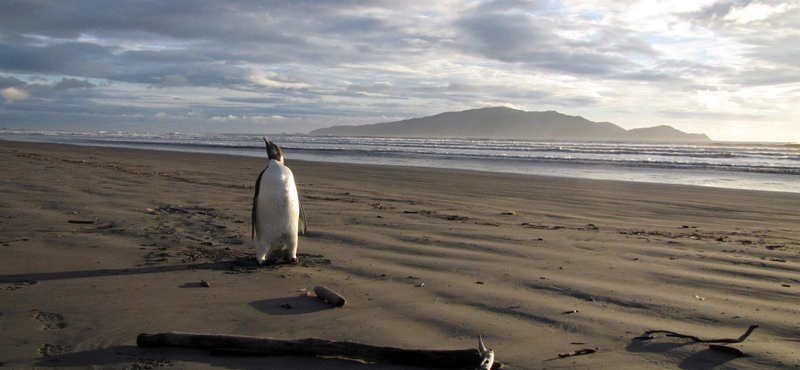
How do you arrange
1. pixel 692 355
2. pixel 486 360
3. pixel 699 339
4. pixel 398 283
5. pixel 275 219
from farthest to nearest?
pixel 275 219 < pixel 398 283 < pixel 699 339 < pixel 692 355 < pixel 486 360

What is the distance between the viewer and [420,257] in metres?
5.01

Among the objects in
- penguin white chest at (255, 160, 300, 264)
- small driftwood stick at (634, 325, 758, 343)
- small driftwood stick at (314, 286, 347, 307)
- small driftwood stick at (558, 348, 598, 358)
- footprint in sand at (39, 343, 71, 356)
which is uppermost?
penguin white chest at (255, 160, 300, 264)

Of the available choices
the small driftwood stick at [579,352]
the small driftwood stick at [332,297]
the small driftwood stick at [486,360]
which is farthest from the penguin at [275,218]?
the small driftwood stick at [579,352]

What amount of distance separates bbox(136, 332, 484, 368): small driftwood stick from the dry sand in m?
0.06

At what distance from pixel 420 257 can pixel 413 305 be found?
143 cm

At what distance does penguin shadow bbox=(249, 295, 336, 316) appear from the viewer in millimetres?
3428

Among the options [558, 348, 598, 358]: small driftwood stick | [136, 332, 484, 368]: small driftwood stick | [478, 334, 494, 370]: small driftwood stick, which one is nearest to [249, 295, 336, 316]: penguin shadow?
[136, 332, 484, 368]: small driftwood stick

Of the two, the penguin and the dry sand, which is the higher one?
the penguin

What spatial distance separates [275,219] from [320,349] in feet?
7.37

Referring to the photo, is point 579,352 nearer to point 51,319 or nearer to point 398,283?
point 398,283

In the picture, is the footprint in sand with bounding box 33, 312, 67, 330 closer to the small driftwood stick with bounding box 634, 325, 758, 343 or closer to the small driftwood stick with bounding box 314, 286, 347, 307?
the small driftwood stick with bounding box 314, 286, 347, 307

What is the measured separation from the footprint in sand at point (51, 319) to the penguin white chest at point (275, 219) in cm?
172

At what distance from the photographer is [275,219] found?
4.73 metres

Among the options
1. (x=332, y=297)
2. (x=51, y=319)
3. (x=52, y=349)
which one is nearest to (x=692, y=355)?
(x=332, y=297)
